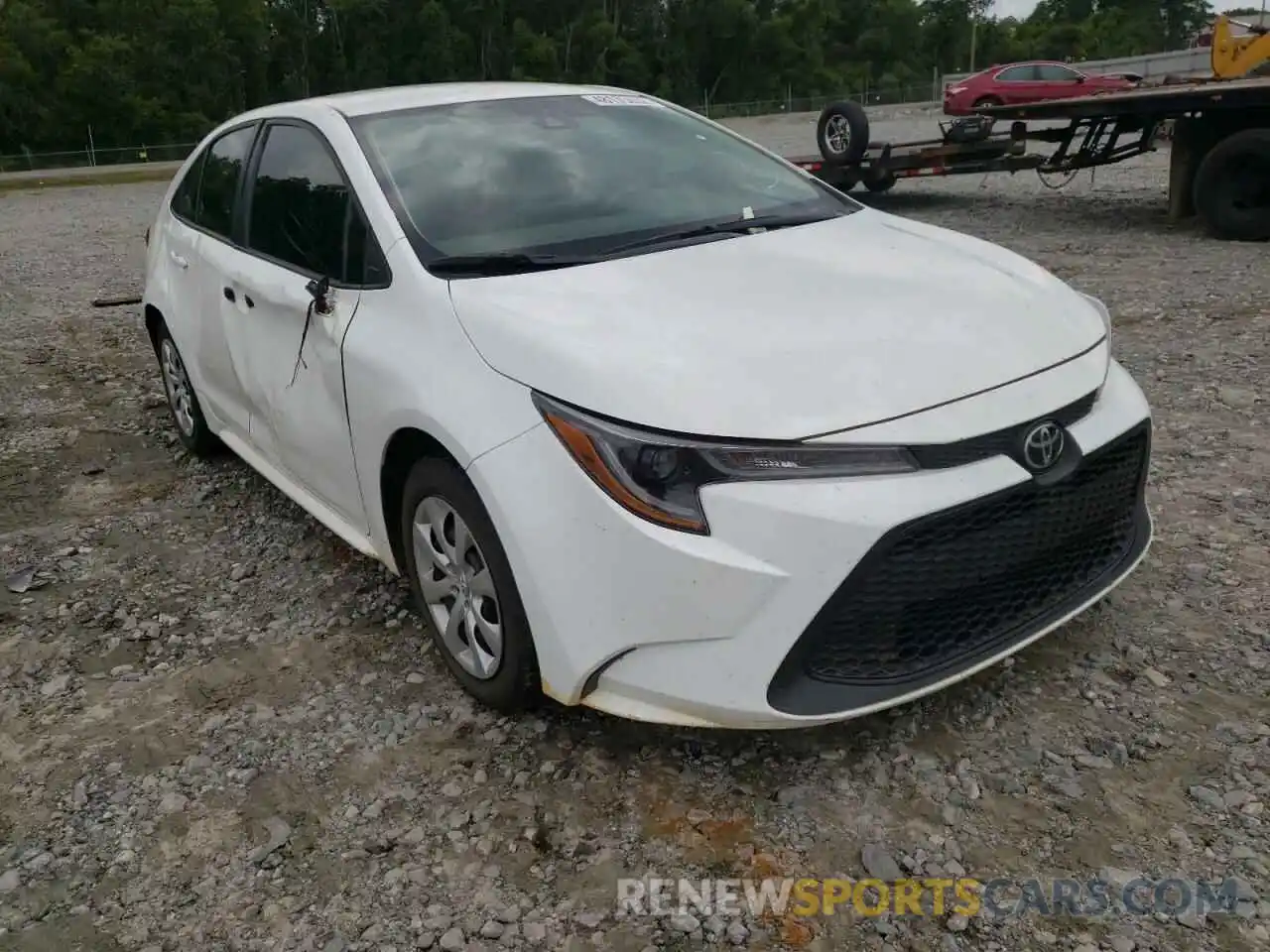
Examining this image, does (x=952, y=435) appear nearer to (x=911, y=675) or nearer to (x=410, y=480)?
(x=911, y=675)

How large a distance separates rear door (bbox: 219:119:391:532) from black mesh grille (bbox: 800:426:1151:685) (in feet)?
5.37

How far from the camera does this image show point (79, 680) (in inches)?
135

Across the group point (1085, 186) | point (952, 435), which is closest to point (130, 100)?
point (1085, 186)

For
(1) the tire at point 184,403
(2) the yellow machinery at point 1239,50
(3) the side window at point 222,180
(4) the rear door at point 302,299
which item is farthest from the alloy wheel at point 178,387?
(2) the yellow machinery at point 1239,50

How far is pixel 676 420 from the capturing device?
7.72 feet

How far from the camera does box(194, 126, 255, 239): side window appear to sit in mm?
4305

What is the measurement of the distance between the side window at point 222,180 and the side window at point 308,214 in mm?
248

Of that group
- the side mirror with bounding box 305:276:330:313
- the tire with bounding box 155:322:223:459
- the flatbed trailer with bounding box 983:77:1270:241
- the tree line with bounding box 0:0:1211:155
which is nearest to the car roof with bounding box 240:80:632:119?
the side mirror with bounding box 305:276:330:313

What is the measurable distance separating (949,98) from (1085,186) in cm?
1379

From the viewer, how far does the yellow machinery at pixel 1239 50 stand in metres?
15.3

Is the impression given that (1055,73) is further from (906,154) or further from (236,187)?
(236,187)

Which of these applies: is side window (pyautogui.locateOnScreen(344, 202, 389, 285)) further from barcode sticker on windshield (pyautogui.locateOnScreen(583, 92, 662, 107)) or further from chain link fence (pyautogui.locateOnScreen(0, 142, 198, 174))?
chain link fence (pyautogui.locateOnScreen(0, 142, 198, 174))

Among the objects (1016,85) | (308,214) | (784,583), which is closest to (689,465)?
(784,583)

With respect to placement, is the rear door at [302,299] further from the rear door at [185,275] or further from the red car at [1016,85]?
the red car at [1016,85]
